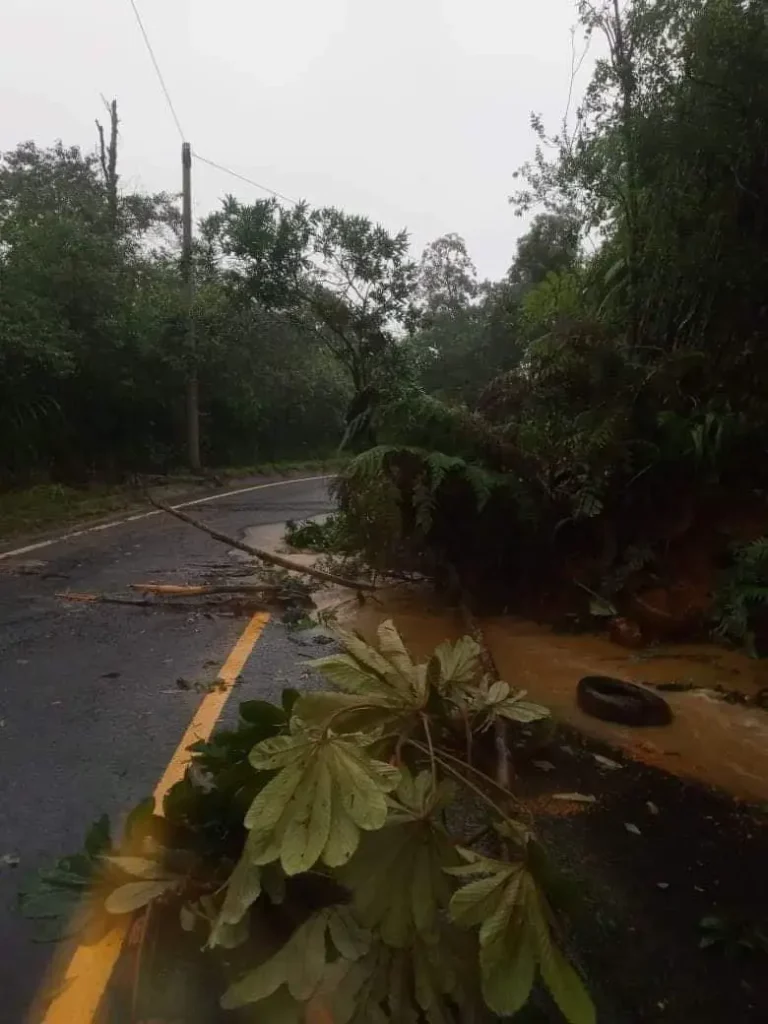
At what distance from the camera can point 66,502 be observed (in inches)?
593

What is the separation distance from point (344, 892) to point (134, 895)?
0.56 m

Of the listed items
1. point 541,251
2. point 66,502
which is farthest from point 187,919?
point 541,251

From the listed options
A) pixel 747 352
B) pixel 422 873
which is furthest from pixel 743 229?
pixel 422 873

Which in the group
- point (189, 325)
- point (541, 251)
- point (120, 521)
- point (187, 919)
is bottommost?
point (120, 521)

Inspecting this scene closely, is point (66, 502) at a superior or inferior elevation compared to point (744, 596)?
inferior

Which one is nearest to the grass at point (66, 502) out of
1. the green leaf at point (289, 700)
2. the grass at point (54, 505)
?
the grass at point (54, 505)

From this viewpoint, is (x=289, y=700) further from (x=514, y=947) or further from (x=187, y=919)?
(x=514, y=947)

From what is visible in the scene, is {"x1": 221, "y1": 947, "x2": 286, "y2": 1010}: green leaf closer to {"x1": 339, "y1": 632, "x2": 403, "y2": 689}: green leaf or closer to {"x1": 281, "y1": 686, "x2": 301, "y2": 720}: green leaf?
{"x1": 281, "y1": 686, "x2": 301, "y2": 720}: green leaf

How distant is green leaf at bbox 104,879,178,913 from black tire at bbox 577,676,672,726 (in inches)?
124

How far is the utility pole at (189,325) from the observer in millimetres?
Answer: 19406

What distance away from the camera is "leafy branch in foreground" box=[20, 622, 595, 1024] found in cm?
186

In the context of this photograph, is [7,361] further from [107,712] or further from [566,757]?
[566,757]

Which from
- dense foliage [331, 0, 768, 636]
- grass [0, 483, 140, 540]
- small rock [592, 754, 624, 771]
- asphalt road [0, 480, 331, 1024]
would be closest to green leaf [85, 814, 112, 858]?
asphalt road [0, 480, 331, 1024]

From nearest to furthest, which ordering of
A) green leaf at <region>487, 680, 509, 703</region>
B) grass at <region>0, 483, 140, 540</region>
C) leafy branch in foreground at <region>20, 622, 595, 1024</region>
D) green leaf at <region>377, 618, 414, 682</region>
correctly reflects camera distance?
leafy branch in foreground at <region>20, 622, 595, 1024</region> < green leaf at <region>377, 618, 414, 682</region> < green leaf at <region>487, 680, 509, 703</region> < grass at <region>0, 483, 140, 540</region>
